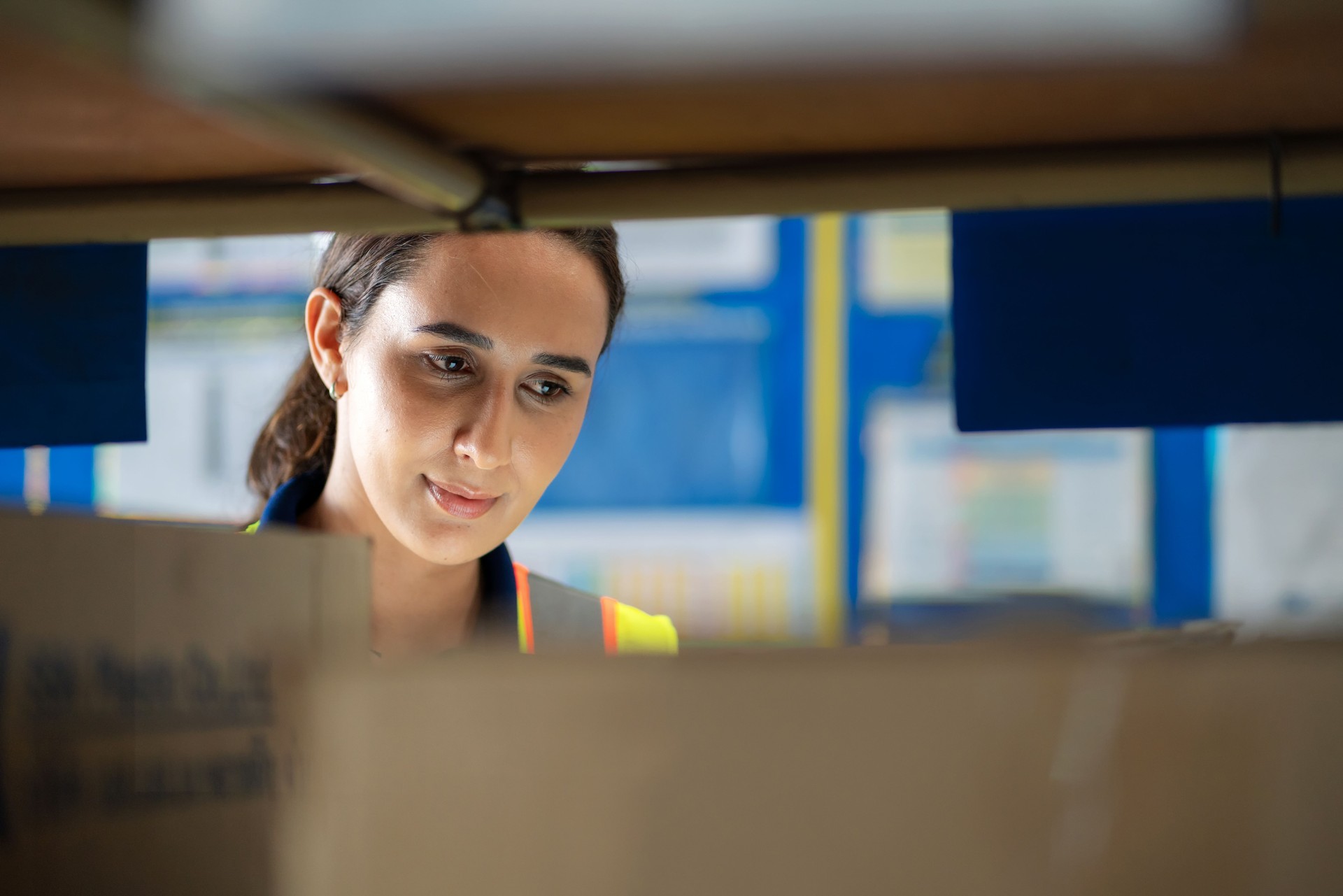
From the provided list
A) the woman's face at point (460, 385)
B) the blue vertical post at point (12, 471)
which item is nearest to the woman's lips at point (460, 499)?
the woman's face at point (460, 385)

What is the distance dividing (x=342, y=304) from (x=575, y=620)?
513 mm

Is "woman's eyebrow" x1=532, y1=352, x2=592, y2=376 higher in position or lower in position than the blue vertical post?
higher

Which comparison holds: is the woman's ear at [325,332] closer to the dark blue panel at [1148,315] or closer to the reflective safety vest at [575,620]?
the reflective safety vest at [575,620]

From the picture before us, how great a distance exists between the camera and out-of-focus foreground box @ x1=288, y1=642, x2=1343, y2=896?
418 mm

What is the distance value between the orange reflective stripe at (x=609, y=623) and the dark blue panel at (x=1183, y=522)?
3.80 feet

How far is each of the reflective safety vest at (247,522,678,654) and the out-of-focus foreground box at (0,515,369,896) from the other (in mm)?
1016

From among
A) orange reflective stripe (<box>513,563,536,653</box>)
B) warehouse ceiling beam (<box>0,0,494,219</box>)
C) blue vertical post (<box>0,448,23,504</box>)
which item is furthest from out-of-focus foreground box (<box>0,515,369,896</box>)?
blue vertical post (<box>0,448,23,504</box>)

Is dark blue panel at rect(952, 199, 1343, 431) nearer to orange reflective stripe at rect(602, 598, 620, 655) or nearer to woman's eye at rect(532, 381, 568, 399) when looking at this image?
woman's eye at rect(532, 381, 568, 399)

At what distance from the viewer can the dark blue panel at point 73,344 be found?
1.00m

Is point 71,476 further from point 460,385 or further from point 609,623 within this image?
point 460,385

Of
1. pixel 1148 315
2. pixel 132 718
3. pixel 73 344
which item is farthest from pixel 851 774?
pixel 73 344

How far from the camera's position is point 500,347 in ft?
4.10

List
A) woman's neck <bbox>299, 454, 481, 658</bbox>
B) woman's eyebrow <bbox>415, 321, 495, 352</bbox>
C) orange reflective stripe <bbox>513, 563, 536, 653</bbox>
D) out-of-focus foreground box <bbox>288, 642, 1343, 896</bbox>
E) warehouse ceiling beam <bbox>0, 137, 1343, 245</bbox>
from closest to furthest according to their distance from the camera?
out-of-focus foreground box <bbox>288, 642, 1343, 896</bbox>, warehouse ceiling beam <bbox>0, 137, 1343, 245</bbox>, woman's eyebrow <bbox>415, 321, 495, 352</bbox>, woman's neck <bbox>299, 454, 481, 658</bbox>, orange reflective stripe <bbox>513, 563, 536, 653</bbox>

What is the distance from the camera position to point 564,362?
1.29 metres
